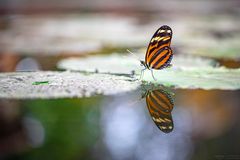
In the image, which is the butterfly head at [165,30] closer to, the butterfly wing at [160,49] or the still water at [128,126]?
the butterfly wing at [160,49]

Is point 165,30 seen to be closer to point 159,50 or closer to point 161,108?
point 159,50

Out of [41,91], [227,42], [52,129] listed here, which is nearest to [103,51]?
[227,42]

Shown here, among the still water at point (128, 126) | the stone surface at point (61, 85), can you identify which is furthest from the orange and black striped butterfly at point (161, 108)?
the stone surface at point (61, 85)

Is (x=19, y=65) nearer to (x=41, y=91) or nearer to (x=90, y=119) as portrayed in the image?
(x=41, y=91)

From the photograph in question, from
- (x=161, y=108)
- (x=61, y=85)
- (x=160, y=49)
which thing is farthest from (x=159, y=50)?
(x=61, y=85)

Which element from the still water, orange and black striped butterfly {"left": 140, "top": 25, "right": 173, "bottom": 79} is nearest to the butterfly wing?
orange and black striped butterfly {"left": 140, "top": 25, "right": 173, "bottom": 79}

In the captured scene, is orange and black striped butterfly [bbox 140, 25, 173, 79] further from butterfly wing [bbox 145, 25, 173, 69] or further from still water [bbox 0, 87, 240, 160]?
still water [bbox 0, 87, 240, 160]
